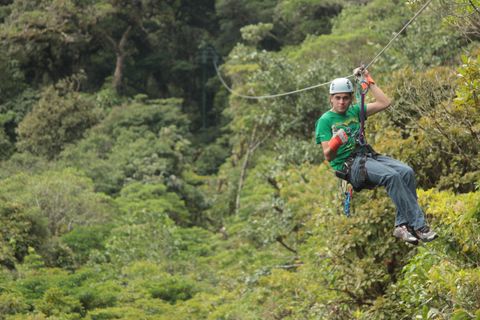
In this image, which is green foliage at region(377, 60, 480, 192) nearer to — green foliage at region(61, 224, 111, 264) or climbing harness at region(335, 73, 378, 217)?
climbing harness at region(335, 73, 378, 217)

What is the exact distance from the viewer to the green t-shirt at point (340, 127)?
5691 millimetres

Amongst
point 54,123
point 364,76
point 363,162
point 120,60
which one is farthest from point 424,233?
point 120,60

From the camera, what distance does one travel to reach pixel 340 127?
569 cm

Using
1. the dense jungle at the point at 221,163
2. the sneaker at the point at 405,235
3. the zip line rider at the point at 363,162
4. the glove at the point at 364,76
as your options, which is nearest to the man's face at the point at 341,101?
the zip line rider at the point at 363,162

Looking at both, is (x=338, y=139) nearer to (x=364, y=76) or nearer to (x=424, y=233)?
(x=364, y=76)

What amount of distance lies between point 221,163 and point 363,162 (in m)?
24.3

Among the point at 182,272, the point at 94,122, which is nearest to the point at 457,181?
the point at 182,272

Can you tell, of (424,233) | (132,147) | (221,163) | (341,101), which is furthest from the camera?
(221,163)

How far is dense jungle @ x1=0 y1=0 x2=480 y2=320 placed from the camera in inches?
333

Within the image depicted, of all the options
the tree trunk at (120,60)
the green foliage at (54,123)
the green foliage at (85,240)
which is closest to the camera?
the green foliage at (85,240)

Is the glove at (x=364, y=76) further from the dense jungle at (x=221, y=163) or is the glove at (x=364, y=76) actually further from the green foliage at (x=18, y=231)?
the green foliage at (x=18, y=231)

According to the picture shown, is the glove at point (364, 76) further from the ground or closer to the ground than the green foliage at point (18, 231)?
further from the ground

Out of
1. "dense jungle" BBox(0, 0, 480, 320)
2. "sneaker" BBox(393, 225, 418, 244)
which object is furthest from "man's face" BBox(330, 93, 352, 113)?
"sneaker" BBox(393, 225, 418, 244)

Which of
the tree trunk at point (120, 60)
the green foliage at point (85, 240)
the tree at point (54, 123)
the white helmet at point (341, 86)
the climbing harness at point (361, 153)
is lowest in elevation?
the green foliage at point (85, 240)
